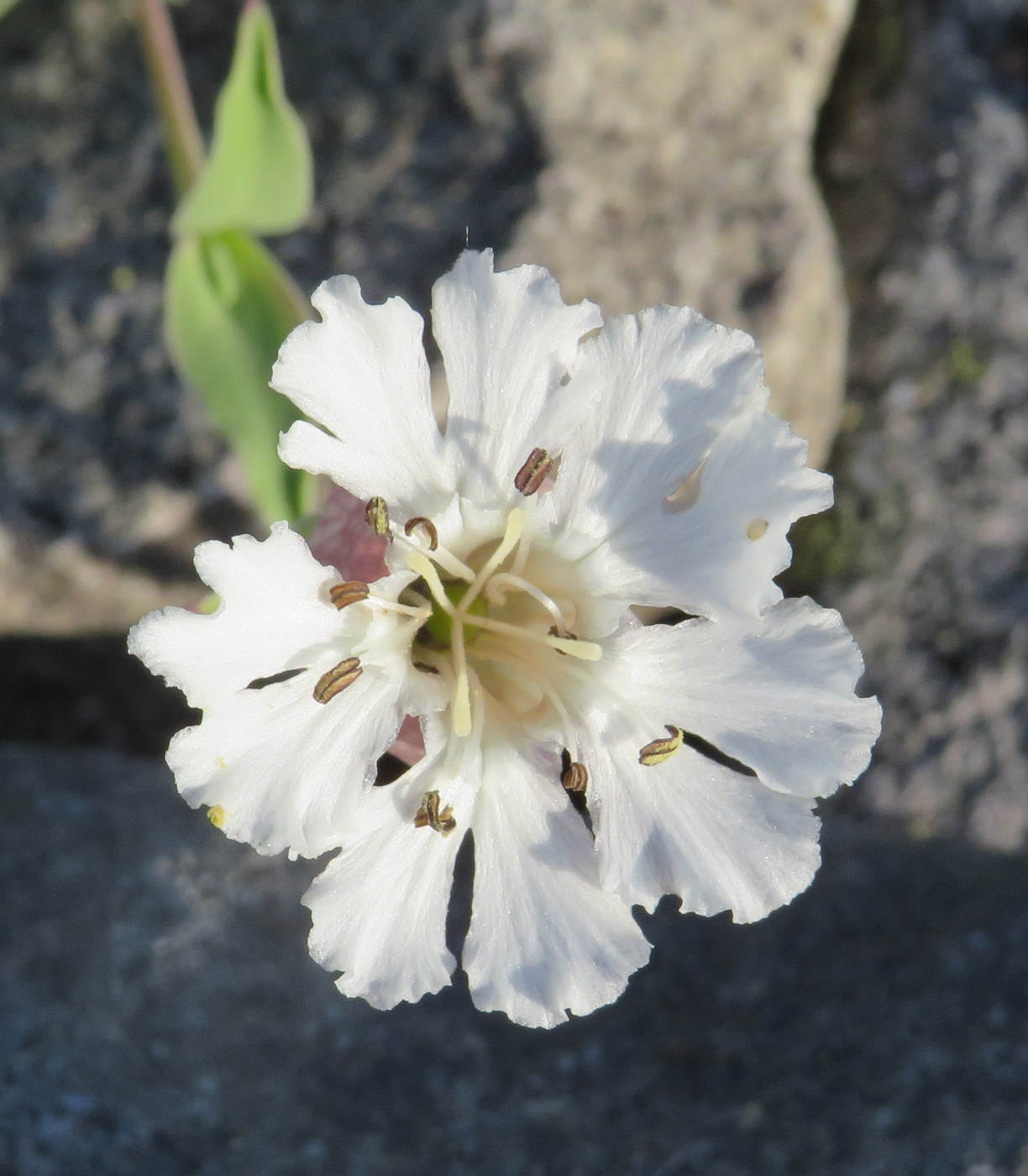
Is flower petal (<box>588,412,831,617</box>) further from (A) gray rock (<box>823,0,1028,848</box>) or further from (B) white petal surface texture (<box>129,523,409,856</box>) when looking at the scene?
(A) gray rock (<box>823,0,1028,848</box>)

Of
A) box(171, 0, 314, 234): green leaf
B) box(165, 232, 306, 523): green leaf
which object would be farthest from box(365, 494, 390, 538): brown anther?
box(171, 0, 314, 234): green leaf

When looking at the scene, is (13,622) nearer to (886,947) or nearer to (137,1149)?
(137,1149)

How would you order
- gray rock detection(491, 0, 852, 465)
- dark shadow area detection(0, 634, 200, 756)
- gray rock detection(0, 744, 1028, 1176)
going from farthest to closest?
dark shadow area detection(0, 634, 200, 756)
gray rock detection(491, 0, 852, 465)
gray rock detection(0, 744, 1028, 1176)

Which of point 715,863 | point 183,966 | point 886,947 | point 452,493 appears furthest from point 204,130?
point 886,947

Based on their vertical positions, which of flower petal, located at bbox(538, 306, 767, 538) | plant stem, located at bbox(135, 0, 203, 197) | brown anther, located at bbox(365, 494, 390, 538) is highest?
plant stem, located at bbox(135, 0, 203, 197)

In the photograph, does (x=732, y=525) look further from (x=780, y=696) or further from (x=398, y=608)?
(x=398, y=608)

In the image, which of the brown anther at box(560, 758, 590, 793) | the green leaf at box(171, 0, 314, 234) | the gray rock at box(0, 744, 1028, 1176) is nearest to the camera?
the brown anther at box(560, 758, 590, 793)
